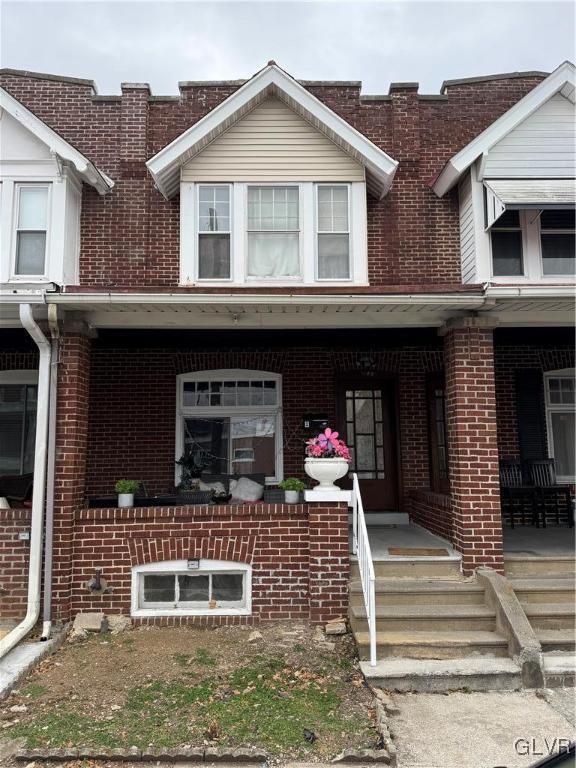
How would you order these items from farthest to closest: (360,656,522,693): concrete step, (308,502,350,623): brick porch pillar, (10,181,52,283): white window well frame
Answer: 1. (10,181,52,283): white window well frame
2. (308,502,350,623): brick porch pillar
3. (360,656,522,693): concrete step

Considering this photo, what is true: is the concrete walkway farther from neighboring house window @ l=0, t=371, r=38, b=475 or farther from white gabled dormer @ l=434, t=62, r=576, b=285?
neighboring house window @ l=0, t=371, r=38, b=475

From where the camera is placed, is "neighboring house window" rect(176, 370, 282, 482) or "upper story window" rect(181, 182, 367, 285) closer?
"upper story window" rect(181, 182, 367, 285)

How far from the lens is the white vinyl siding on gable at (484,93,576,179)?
748 cm

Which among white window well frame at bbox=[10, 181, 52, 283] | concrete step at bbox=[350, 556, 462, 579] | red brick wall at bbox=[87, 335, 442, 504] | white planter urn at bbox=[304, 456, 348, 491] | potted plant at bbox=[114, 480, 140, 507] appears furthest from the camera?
red brick wall at bbox=[87, 335, 442, 504]

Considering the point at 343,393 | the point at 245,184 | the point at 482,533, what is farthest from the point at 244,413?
the point at 482,533

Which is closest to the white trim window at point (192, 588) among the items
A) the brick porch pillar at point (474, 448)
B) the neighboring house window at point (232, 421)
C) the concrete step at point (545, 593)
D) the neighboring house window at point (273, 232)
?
the neighboring house window at point (232, 421)

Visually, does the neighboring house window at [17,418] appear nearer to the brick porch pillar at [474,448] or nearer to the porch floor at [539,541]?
the brick porch pillar at [474,448]

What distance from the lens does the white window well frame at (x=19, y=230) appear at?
23.1ft

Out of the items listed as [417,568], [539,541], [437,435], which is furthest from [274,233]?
[539,541]

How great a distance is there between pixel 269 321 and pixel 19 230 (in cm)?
366

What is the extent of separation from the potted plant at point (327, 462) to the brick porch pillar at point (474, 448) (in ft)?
4.57

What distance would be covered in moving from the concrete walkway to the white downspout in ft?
12.5

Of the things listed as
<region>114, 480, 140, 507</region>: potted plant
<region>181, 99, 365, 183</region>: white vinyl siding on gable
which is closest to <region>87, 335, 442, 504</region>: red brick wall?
<region>114, 480, 140, 507</region>: potted plant

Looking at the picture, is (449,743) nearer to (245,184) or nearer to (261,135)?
(245,184)
